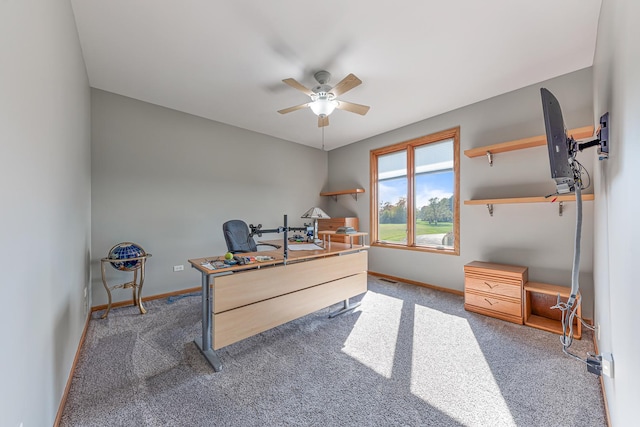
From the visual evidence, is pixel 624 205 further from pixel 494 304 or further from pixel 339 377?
pixel 494 304

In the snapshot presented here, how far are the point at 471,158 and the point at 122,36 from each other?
4368 mm

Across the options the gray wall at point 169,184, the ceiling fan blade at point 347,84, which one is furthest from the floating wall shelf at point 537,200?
the gray wall at point 169,184

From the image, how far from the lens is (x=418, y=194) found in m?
4.34

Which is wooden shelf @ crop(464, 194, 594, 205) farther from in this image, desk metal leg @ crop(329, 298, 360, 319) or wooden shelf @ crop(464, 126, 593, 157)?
desk metal leg @ crop(329, 298, 360, 319)

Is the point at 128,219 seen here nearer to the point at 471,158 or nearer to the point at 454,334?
the point at 454,334

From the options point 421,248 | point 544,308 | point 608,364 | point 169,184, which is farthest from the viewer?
point 421,248

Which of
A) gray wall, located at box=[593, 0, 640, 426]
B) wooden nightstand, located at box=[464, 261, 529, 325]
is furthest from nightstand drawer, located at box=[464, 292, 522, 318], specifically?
gray wall, located at box=[593, 0, 640, 426]

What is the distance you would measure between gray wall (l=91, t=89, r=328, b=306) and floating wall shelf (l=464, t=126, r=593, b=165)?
3.52 metres

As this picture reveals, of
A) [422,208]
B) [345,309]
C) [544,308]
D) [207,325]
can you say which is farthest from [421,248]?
[207,325]

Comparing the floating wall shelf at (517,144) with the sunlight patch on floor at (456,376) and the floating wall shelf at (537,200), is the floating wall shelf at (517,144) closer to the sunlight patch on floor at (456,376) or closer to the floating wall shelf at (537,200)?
the floating wall shelf at (537,200)

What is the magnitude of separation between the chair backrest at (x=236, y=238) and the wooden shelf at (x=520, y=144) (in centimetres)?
325

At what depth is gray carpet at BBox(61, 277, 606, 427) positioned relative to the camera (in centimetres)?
156

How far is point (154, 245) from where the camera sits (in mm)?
3590

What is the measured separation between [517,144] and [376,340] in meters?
2.85
